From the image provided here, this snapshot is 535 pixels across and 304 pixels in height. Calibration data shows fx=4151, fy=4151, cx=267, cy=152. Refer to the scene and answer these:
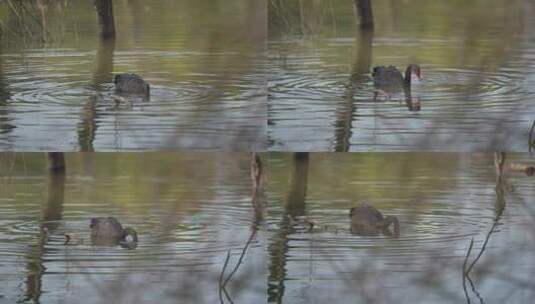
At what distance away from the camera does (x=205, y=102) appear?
14375 millimetres

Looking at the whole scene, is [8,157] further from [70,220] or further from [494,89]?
[494,89]

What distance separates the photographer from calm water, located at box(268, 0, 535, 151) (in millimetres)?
14312

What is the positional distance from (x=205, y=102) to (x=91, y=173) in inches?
18.7

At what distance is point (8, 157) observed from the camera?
14438 millimetres

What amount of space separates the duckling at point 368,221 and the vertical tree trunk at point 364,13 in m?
0.63

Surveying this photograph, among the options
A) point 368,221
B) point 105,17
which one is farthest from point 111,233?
point 368,221

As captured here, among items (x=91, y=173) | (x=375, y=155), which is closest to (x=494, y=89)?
(x=375, y=155)

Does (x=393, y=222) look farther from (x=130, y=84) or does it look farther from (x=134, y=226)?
(x=130, y=84)

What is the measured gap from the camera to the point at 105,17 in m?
14.4

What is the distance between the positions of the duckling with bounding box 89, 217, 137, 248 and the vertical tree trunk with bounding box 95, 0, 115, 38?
64 centimetres

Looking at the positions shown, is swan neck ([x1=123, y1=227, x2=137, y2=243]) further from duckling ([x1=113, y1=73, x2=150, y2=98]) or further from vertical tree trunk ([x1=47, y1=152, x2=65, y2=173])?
duckling ([x1=113, y1=73, x2=150, y2=98])

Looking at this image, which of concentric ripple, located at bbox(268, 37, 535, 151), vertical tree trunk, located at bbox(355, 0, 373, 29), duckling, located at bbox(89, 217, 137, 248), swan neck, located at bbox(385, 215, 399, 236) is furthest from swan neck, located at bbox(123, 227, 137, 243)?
vertical tree trunk, located at bbox(355, 0, 373, 29)

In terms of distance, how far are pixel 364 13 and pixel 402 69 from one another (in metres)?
0.27

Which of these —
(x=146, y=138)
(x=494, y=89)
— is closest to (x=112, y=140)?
(x=146, y=138)
